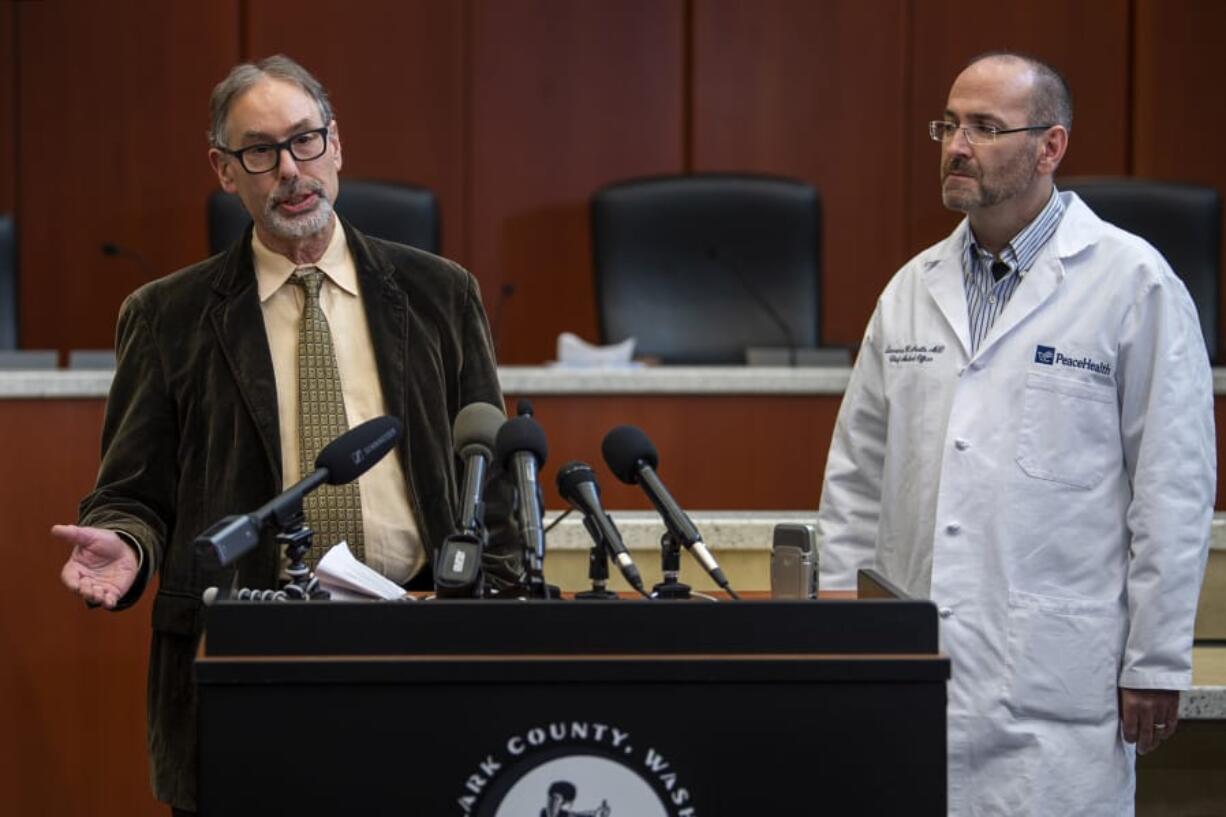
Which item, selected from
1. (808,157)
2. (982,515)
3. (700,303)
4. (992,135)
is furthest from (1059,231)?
(808,157)

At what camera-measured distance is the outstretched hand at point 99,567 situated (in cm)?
163

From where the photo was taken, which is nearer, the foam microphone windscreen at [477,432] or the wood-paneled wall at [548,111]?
the foam microphone windscreen at [477,432]

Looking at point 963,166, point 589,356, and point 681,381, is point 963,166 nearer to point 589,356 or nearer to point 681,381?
point 681,381

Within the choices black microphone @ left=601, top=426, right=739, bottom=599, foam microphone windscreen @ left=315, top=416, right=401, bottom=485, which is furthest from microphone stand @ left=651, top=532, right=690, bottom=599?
foam microphone windscreen @ left=315, top=416, right=401, bottom=485

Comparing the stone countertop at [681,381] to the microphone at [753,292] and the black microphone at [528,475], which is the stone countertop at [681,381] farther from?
the black microphone at [528,475]

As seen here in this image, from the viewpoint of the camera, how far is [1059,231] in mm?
2141

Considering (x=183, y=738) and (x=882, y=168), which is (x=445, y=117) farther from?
(x=183, y=738)

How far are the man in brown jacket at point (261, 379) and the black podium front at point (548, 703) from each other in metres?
0.55

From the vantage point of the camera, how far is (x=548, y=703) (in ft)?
4.13

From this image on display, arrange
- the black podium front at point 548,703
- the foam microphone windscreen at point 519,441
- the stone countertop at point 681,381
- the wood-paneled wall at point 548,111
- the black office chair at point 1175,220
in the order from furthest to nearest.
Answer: the wood-paneled wall at point 548,111 < the black office chair at point 1175,220 < the stone countertop at point 681,381 < the foam microphone windscreen at point 519,441 < the black podium front at point 548,703

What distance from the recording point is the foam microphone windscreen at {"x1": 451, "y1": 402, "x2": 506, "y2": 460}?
148 centimetres

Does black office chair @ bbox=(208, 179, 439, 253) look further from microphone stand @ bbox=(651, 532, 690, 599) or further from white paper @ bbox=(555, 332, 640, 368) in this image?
microphone stand @ bbox=(651, 532, 690, 599)

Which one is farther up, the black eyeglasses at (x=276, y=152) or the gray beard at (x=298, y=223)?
the black eyeglasses at (x=276, y=152)

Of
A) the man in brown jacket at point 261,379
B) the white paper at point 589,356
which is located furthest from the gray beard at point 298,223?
the white paper at point 589,356
